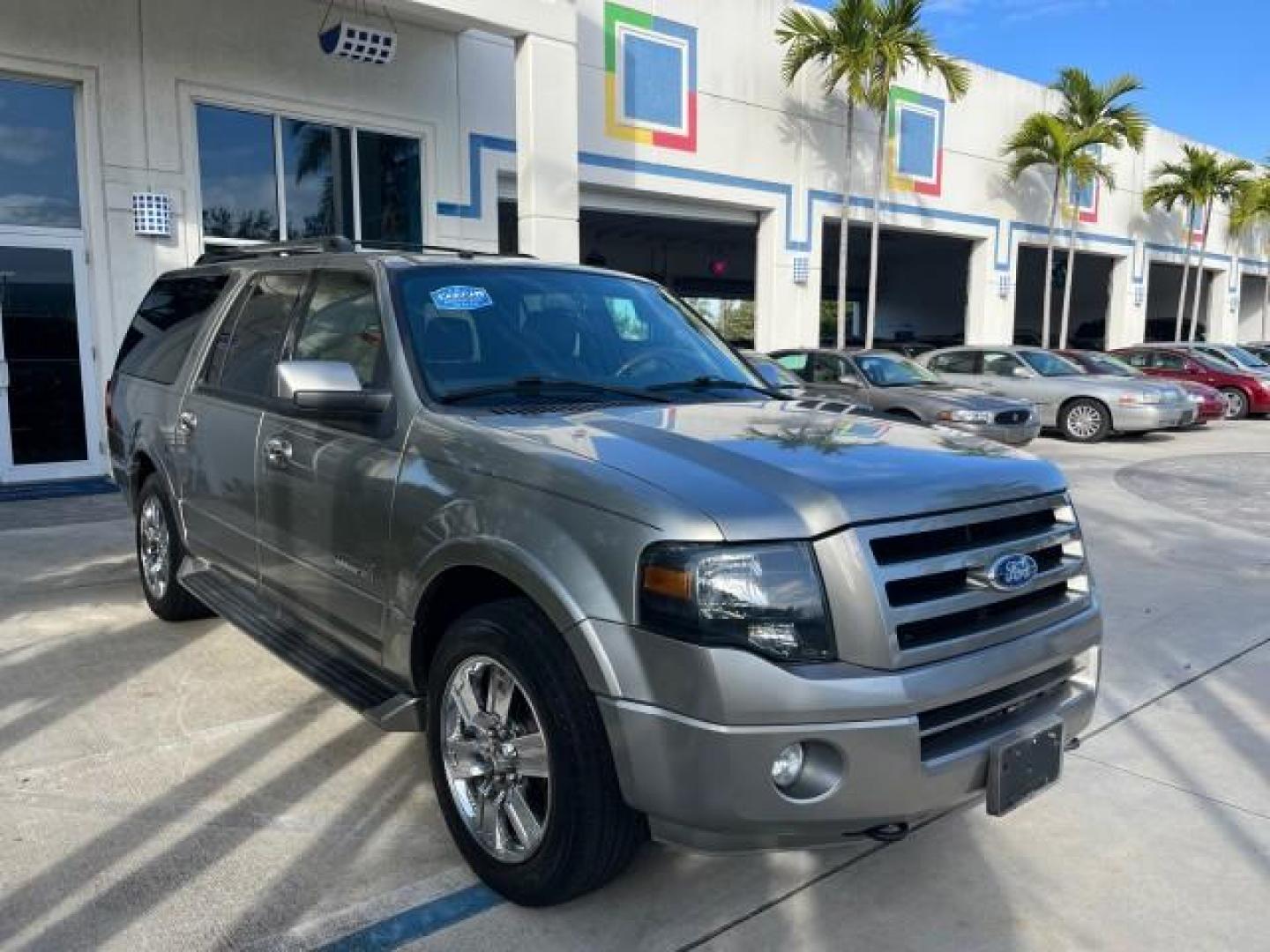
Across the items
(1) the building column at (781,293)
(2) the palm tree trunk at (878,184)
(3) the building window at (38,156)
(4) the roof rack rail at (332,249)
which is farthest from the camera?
(2) the palm tree trunk at (878,184)

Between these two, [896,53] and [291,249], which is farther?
[896,53]

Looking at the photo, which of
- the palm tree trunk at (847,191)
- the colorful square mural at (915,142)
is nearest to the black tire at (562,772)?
the palm tree trunk at (847,191)

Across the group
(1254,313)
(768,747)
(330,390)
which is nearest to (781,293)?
(330,390)

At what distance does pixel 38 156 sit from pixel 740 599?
34.6ft

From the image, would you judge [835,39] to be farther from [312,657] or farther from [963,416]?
[312,657]

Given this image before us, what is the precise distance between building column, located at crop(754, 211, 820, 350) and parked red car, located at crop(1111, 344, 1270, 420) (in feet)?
22.6

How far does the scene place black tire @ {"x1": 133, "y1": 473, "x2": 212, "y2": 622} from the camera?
204 inches

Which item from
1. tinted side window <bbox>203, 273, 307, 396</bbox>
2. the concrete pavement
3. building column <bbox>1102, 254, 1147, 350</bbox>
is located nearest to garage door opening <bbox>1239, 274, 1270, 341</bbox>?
building column <bbox>1102, 254, 1147, 350</bbox>

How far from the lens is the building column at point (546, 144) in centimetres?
1156

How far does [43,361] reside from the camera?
1033cm

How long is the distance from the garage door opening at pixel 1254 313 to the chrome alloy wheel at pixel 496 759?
4026cm

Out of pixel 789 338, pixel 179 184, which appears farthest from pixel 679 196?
pixel 179 184

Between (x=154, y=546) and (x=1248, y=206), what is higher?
(x=1248, y=206)

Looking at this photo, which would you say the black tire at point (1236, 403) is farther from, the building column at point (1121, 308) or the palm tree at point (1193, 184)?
the palm tree at point (1193, 184)
